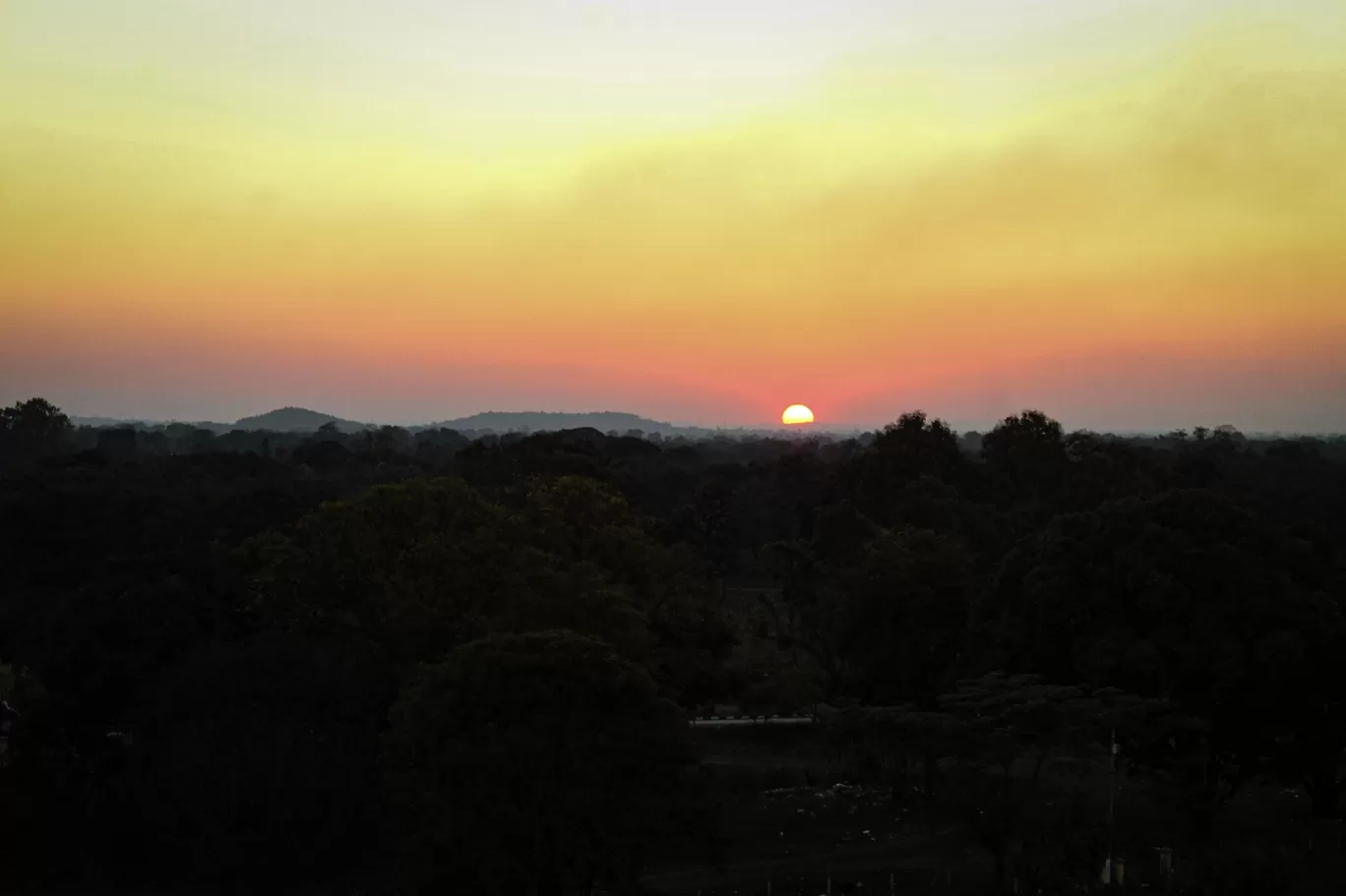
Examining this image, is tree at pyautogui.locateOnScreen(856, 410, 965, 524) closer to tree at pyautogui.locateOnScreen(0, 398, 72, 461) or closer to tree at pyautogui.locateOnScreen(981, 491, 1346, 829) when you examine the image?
tree at pyautogui.locateOnScreen(981, 491, 1346, 829)

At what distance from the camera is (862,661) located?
86.8 ft

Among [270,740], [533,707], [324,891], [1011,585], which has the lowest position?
[324,891]

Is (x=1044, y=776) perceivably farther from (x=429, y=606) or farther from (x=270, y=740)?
(x=270, y=740)

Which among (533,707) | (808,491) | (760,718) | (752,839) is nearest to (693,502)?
(808,491)

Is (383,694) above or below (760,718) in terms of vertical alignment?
above

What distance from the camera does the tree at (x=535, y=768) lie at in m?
15.6

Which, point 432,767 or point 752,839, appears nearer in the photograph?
point 432,767

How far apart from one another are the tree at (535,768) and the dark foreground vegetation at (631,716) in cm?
5

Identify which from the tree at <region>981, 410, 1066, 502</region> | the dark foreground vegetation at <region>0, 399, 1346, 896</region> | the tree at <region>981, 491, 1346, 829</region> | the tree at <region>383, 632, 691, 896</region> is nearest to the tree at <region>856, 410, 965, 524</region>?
the tree at <region>981, 410, 1066, 502</region>

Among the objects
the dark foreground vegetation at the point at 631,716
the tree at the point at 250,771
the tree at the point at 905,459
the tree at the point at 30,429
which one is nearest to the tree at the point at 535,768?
the dark foreground vegetation at the point at 631,716

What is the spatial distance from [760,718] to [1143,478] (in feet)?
82.7

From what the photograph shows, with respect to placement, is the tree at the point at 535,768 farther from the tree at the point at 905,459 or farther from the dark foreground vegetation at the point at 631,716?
the tree at the point at 905,459

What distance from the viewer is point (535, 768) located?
52.3ft

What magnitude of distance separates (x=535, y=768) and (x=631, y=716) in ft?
5.40
